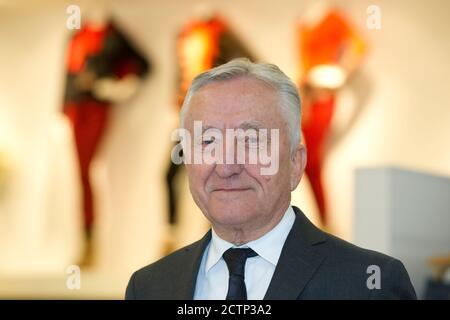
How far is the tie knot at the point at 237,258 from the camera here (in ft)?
2.30

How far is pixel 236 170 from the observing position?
680mm

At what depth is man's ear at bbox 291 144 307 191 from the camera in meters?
0.78

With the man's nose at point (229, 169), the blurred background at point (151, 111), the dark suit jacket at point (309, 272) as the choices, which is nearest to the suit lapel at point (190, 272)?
the dark suit jacket at point (309, 272)

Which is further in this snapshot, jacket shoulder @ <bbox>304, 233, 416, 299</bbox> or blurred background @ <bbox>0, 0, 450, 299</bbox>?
blurred background @ <bbox>0, 0, 450, 299</bbox>

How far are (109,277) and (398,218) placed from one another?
1.94 m

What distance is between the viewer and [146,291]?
75 cm

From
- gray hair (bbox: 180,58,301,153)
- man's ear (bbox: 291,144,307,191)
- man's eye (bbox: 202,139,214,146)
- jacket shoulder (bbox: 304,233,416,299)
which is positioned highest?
gray hair (bbox: 180,58,301,153)

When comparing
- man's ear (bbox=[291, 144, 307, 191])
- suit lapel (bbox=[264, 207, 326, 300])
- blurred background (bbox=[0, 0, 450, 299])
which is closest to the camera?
suit lapel (bbox=[264, 207, 326, 300])

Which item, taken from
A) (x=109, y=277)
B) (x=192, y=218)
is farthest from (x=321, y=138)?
(x=109, y=277)

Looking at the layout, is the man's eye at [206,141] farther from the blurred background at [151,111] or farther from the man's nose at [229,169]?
the blurred background at [151,111]

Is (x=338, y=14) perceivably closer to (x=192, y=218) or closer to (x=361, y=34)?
(x=361, y=34)

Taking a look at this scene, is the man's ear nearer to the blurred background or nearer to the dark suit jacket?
the dark suit jacket

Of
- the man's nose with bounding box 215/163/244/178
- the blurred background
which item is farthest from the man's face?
the blurred background

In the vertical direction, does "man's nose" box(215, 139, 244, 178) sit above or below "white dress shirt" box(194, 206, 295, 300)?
above
